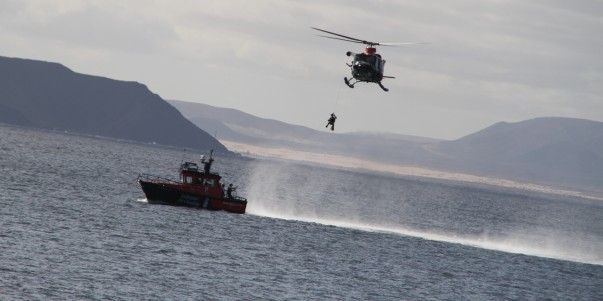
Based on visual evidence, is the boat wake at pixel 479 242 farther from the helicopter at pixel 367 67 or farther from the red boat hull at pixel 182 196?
the helicopter at pixel 367 67

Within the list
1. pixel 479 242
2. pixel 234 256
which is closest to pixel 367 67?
pixel 234 256

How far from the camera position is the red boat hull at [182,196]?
118m

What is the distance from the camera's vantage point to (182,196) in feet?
386

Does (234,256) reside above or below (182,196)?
below

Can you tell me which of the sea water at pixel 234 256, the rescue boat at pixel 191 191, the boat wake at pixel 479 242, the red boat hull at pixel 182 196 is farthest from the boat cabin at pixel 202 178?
the boat wake at pixel 479 242

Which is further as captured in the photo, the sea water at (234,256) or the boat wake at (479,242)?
the boat wake at (479,242)

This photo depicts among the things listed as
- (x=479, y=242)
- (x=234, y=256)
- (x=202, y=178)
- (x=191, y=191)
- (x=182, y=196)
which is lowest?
(x=234, y=256)

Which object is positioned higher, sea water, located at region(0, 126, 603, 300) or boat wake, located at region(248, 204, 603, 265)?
boat wake, located at region(248, 204, 603, 265)

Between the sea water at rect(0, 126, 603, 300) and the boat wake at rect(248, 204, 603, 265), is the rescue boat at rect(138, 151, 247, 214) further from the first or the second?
the boat wake at rect(248, 204, 603, 265)

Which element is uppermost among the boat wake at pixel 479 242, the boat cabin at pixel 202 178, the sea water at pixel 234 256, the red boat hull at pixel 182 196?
the boat cabin at pixel 202 178

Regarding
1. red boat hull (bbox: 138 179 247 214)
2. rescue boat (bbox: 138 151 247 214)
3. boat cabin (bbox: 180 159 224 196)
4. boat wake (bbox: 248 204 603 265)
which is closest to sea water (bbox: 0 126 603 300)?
boat wake (bbox: 248 204 603 265)

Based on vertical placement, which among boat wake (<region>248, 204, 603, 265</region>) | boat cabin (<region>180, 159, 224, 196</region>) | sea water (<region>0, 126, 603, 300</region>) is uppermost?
boat cabin (<region>180, 159, 224, 196</region>)

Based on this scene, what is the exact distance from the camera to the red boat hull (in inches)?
4626

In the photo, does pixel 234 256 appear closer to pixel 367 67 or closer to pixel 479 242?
pixel 367 67
